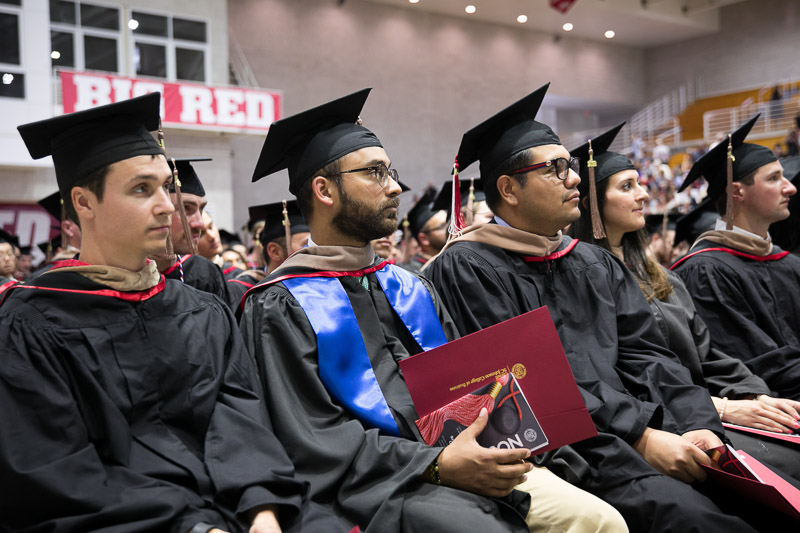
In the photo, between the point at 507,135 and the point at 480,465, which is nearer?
the point at 480,465

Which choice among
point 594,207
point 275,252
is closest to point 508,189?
point 594,207

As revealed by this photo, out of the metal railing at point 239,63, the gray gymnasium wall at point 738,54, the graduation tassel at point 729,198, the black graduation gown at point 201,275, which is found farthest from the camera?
the gray gymnasium wall at point 738,54

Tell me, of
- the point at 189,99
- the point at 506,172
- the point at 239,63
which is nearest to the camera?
the point at 506,172

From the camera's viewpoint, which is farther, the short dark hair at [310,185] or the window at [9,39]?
the window at [9,39]

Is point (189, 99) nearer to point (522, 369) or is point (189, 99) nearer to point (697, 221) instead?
point (697, 221)

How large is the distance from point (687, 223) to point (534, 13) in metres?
18.3

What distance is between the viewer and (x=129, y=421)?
221cm

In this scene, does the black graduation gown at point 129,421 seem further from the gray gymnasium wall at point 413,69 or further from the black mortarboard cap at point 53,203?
the gray gymnasium wall at point 413,69

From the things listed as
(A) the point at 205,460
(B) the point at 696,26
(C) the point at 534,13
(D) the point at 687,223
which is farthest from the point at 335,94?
(A) the point at 205,460

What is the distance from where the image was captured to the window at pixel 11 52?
13609mm

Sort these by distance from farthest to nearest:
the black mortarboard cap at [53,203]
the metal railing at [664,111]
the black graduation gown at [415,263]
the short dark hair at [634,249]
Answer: the metal railing at [664,111] < the black graduation gown at [415,263] < the black mortarboard cap at [53,203] < the short dark hair at [634,249]

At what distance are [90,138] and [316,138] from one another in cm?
90

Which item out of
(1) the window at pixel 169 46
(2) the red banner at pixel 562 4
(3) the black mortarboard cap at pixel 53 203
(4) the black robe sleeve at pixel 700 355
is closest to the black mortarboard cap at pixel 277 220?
(3) the black mortarboard cap at pixel 53 203

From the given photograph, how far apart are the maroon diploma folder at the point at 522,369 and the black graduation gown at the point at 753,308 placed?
2.02 m
